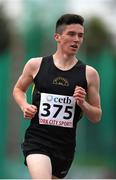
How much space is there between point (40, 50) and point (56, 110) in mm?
4702

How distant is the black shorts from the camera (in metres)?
5.17

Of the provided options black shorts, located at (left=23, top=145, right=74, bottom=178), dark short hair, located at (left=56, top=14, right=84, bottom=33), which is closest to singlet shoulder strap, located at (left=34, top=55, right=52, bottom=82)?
dark short hair, located at (left=56, top=14, right=84, bottom=33)

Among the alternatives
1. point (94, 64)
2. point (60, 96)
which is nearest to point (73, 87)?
point (60, 96)

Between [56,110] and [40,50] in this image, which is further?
[40,50]

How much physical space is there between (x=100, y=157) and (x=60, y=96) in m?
4.96

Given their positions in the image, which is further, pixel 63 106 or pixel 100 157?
pixel 100 157

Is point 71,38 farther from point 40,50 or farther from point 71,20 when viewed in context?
point 40,50

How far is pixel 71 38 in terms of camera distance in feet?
17.2

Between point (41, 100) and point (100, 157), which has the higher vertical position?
point (41, 100)

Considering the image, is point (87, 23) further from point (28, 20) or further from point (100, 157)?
point (100, 157)

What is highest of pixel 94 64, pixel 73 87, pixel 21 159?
pixel 73 87

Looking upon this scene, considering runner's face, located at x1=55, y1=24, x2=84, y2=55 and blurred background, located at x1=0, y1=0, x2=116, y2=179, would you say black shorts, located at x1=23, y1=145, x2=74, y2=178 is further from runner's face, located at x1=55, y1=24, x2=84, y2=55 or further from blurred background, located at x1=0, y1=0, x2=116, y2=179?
blurred background, located at x1=0, y1=0, x2=116, y2=179

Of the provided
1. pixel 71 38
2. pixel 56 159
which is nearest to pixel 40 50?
pixel 71 38

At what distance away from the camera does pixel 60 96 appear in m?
5.22
